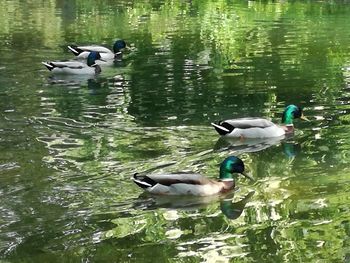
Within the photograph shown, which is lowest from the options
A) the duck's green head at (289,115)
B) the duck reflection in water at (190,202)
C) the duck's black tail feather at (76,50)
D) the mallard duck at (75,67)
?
the duck reflection in water at (190,202)

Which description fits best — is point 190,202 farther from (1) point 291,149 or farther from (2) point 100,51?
(2) point 100,51

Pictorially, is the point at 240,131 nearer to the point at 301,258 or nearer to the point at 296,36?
the point at 301,258

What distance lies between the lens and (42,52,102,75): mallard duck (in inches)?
775

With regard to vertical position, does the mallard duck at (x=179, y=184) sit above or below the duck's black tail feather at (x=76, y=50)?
below

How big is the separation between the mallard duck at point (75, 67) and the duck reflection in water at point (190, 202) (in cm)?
1044

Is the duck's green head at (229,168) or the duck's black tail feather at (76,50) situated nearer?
the duck's green head at (229,168)

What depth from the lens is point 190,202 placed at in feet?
31.8

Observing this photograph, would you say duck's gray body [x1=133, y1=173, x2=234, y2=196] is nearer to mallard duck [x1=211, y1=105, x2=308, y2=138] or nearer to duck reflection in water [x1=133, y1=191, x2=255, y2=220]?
duck reflection in water [x1=133, y1=191, x2=255, y2=220]

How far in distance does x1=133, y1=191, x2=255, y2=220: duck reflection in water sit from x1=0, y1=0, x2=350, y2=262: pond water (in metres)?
0.03

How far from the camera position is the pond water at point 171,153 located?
8297mm

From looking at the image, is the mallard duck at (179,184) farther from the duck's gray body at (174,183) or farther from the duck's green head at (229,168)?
the duck's green head at (229,168)

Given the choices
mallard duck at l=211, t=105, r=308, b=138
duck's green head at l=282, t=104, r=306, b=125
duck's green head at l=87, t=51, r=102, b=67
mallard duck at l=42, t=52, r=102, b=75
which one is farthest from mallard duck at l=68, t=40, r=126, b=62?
mallard duck at l=211, t=105, r=308, b=138

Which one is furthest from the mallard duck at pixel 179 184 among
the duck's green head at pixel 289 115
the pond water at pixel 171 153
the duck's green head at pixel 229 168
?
the duck's green head at pixel 289 115

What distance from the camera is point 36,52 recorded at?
23.9 m
